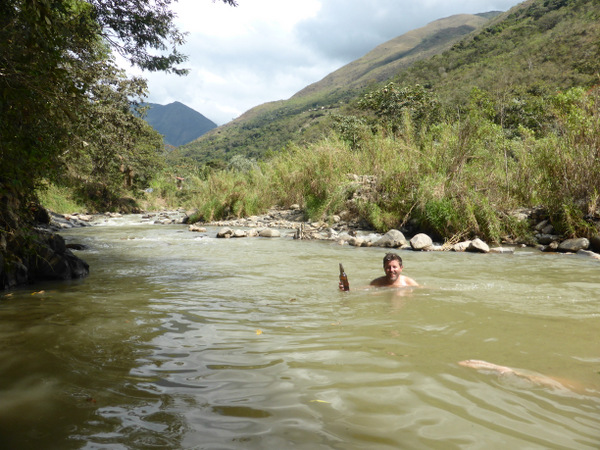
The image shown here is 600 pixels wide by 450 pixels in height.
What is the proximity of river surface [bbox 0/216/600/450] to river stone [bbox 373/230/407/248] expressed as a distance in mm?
4094

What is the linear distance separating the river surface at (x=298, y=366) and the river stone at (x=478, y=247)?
290 cm

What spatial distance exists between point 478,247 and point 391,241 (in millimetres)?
2001

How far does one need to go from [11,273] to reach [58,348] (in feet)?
10.2

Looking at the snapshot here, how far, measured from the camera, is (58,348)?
2.77 m

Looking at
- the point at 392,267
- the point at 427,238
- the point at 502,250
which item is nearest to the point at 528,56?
the point at 427,238

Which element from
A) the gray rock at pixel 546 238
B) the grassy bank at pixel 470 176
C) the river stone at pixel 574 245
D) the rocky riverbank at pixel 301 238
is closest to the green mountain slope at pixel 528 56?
the grassy bank at pixel 470 176

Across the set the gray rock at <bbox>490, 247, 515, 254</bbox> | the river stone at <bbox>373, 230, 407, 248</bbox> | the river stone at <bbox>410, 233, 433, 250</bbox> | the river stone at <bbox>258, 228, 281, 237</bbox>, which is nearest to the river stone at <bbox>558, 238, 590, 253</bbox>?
the gray rock at <bbox>490, 247, 515, 254</bbox>

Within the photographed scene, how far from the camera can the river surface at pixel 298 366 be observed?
5.49 feet

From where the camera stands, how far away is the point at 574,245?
7.77 metres

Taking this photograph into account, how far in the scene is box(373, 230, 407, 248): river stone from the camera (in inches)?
368

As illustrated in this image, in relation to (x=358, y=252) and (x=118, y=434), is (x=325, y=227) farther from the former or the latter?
(x=118, y=434)

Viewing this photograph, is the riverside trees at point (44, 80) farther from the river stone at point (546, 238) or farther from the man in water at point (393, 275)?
the river stone at point (546, 238)

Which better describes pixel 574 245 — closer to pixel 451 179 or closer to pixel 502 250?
pixel 502 250

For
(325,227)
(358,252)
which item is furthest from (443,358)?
(325,227)
